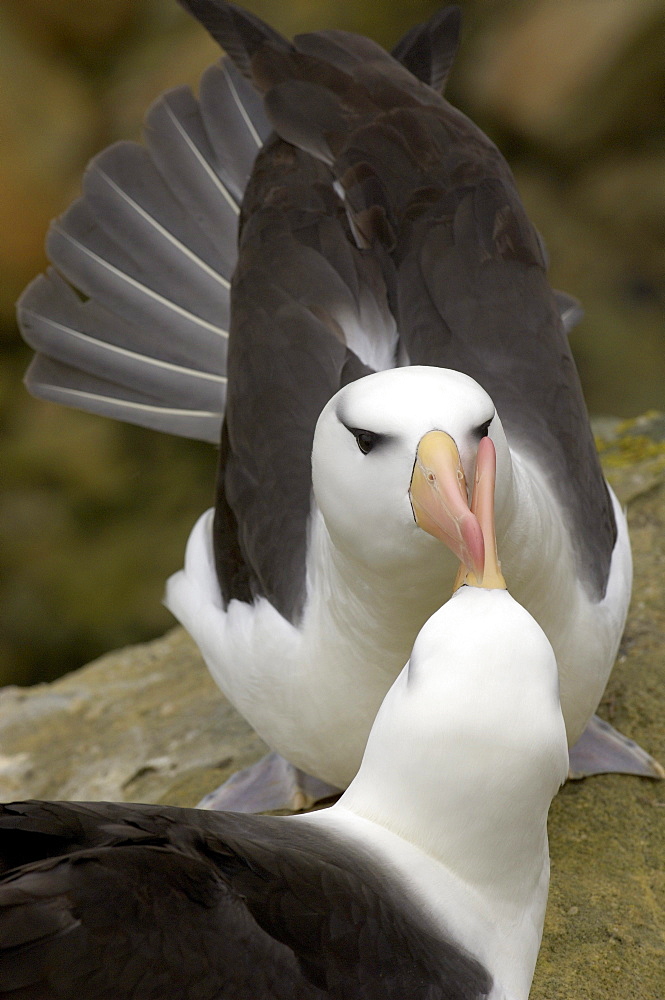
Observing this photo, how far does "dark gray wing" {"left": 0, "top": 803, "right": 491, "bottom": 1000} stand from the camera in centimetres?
166

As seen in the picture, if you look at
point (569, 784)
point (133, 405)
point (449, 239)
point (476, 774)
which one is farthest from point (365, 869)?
point (133, 405)

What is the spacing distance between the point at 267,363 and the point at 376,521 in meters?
1.05

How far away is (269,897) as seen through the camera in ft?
6.06

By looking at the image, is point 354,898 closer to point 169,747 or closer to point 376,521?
point 376,521

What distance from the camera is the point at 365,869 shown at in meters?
1.98

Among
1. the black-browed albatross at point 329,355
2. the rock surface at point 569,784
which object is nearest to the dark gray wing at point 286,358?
the black-browed albatross at point 329,355

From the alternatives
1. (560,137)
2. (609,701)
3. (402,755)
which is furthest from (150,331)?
(560,137)

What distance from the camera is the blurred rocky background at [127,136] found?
273 inches

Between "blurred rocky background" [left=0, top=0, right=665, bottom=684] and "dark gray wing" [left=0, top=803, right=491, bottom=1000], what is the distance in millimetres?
5200

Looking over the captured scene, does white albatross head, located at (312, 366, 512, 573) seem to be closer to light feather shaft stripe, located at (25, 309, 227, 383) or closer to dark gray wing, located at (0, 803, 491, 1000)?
dark gray wing, located at (0, 803, 491, 1000)

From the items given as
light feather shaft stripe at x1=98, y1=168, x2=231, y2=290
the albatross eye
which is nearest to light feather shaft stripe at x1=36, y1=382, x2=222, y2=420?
light feather shaft stripe at x1=98, y1=168, x2=231, y2=290

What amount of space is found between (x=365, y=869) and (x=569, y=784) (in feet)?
4.78

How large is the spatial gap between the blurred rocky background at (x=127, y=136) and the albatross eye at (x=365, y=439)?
4.83 metres

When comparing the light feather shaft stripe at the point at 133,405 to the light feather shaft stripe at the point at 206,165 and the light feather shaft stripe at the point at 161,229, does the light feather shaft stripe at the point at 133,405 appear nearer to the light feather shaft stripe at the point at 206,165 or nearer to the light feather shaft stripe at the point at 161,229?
the light feather shaft stripe at the point at 161,229
